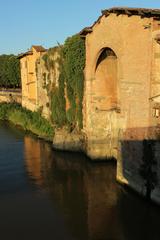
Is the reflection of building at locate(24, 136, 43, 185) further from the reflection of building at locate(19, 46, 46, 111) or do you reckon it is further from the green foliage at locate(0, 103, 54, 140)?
the reflection of building at locate(19, 46, 46, 111)

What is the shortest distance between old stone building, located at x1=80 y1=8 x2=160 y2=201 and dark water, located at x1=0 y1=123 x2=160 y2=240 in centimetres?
105

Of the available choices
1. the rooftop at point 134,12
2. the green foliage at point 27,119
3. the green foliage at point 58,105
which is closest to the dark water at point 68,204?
the green foliage at point 58,105

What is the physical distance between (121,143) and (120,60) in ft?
13.5

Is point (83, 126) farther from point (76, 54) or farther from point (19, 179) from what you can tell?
point (19, 179)

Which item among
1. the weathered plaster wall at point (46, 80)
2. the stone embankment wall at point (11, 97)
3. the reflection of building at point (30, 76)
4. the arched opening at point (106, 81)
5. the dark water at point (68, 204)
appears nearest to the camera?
the dark water at point (68, 204)

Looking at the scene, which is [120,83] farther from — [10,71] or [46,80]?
[10,71]

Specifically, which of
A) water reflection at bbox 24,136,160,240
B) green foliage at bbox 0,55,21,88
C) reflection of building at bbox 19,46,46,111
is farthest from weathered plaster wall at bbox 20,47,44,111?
green foliage at bbox 0,55,21,88

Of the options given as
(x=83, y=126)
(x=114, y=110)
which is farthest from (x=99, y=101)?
(x=83, y=126)

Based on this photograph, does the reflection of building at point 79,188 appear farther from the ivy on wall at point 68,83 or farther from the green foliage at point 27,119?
the green foliage at point 27,119

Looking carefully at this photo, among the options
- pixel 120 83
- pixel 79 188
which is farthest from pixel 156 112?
pixel 79 188

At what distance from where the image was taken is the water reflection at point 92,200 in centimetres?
1165

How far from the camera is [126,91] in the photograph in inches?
598

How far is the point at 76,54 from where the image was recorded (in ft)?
70.3

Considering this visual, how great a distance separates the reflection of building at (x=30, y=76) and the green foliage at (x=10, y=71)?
49.5 ft
